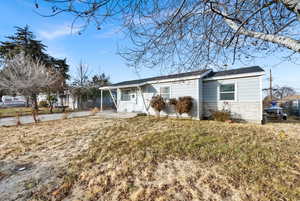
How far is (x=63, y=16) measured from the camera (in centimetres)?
171

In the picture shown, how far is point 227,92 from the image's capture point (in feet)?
26.3

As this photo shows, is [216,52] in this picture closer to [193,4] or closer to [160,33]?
[193,4]

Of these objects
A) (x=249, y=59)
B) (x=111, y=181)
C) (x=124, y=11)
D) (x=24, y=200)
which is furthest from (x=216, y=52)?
(x=24, y=200)

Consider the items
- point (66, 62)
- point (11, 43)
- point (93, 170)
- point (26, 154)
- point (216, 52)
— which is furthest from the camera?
point (66, 62)

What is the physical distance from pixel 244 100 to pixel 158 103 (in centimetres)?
496

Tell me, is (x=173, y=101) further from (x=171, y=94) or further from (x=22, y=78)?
(x=22, y=78)

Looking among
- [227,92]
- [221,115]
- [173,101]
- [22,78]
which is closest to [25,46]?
[22,78]

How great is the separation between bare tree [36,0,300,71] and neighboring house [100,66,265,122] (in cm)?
297

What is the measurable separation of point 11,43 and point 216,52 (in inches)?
1148

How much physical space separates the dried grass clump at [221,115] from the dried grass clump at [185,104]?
1447 millimetres

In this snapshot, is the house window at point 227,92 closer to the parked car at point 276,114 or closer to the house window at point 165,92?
the parked car at point 276,114

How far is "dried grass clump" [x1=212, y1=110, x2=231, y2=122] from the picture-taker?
7533mm

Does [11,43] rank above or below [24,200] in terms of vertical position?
→ above

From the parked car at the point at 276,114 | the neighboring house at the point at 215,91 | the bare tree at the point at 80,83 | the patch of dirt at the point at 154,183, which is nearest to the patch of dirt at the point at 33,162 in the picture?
the patch of dirt at the point at 154,183
